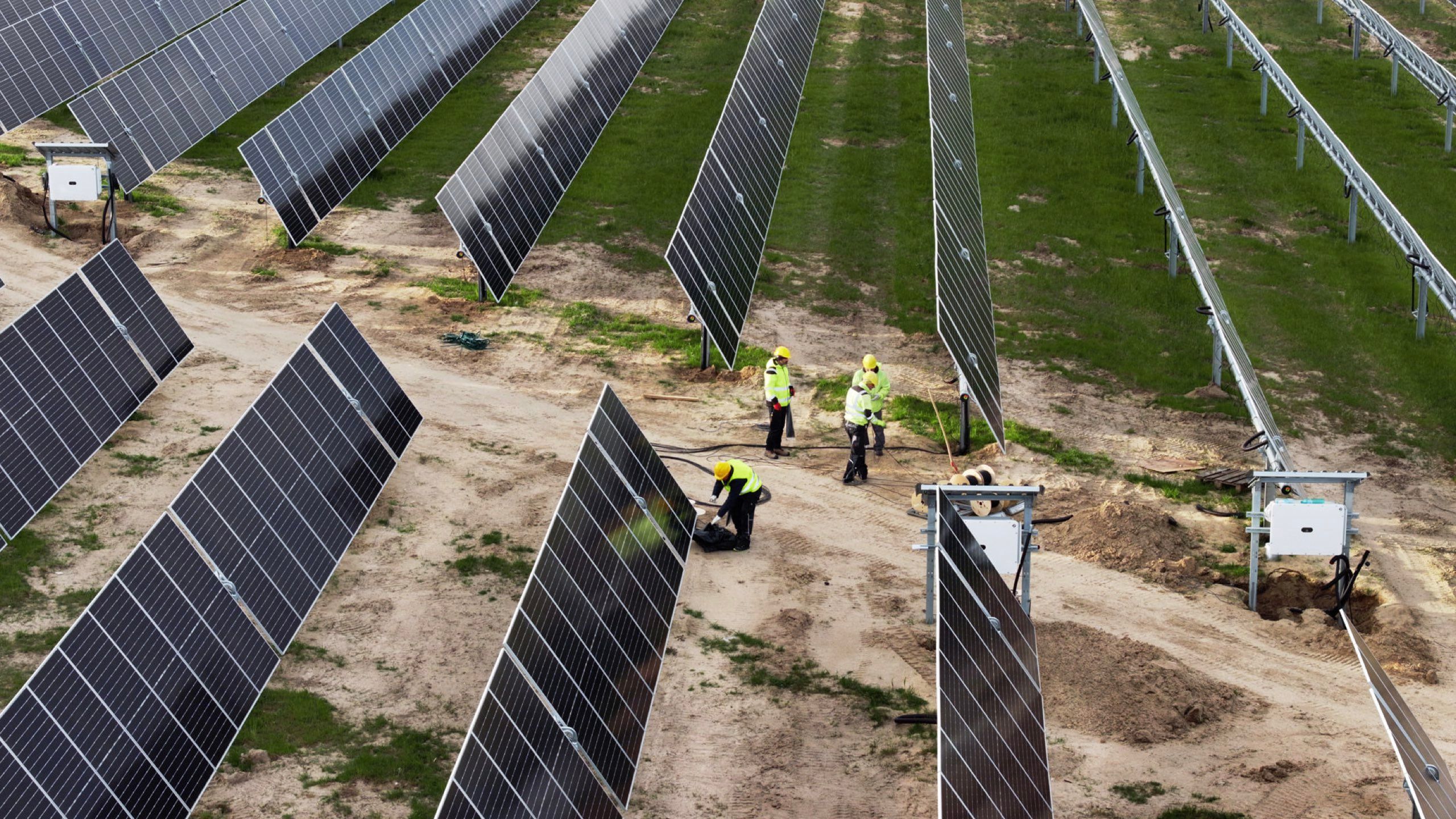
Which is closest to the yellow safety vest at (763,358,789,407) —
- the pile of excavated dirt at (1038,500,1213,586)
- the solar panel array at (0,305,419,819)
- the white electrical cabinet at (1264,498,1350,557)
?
the pile of excavated dirt at (1038,500,1213,586)

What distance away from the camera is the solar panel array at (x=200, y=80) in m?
27.2

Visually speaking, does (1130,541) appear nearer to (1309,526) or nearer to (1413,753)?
(1309,526)

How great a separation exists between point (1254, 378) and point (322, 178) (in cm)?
1646

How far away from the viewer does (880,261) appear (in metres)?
28.2

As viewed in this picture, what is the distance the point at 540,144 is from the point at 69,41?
10.8 m

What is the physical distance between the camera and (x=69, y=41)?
102ft

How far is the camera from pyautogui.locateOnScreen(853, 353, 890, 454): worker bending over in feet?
69.2

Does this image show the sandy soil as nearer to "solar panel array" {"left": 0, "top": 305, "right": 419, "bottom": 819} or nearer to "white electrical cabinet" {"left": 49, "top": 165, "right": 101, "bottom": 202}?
"solar panel array" {"left": 0, "top": 305, "right": 419, "bottom": 819}

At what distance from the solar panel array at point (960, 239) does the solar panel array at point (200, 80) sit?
1428 cm

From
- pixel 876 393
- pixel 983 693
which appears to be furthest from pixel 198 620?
pixel 876 393

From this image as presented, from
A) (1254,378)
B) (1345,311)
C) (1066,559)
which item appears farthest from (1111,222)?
(1066,559)

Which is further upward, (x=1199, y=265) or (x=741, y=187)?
(x=741, y=187)

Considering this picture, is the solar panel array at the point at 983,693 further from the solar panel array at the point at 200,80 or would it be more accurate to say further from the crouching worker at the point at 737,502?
the solar panel array at the point at 200,80

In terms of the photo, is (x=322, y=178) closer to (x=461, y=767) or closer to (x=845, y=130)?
(x=845, y=130)
